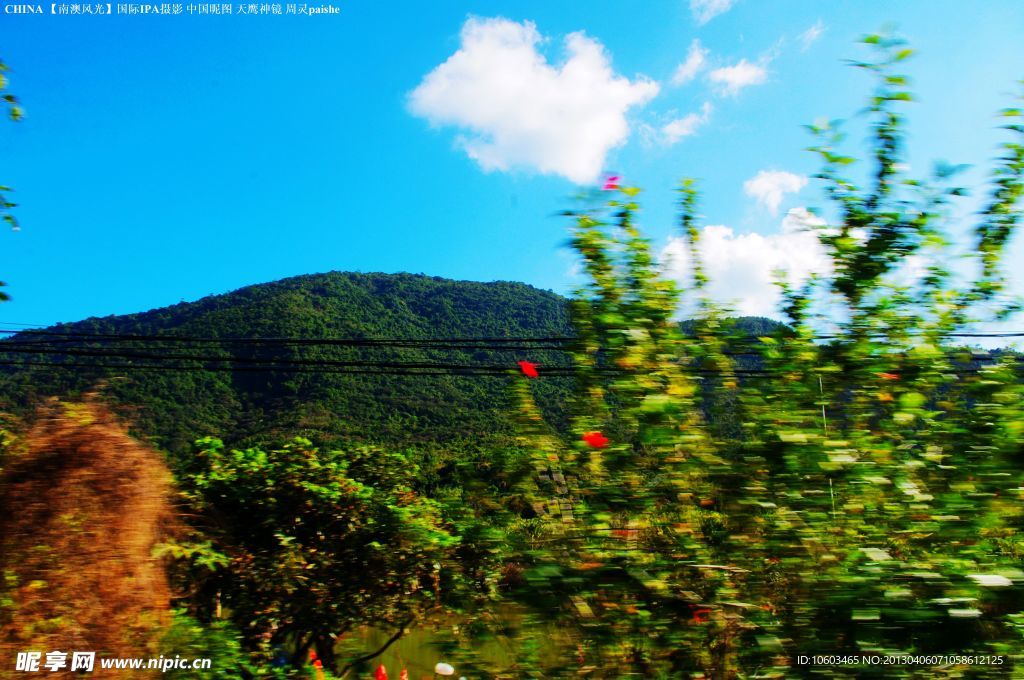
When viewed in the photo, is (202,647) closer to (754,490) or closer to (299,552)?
(299,552)

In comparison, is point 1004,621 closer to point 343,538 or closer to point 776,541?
point 776,541

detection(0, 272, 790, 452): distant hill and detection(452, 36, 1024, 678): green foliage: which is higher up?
detection(0, 272, 790, 452): distant hill

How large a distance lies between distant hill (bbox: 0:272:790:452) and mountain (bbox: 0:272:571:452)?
0.13 metres

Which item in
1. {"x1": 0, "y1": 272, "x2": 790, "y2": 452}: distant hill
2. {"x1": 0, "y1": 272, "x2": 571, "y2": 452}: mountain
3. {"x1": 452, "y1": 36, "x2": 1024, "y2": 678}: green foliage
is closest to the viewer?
{"x1": 452, "y1": 36, "x2": 1024, "y2": 678}: green foliage

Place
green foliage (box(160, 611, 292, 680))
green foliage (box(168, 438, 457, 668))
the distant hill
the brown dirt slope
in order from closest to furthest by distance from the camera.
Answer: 1. the brown dirt slope
2. green foliage (box(160, 611, 292, 680))
3. green foliage (box(168, 438, 457, 668))
4. the distant hill

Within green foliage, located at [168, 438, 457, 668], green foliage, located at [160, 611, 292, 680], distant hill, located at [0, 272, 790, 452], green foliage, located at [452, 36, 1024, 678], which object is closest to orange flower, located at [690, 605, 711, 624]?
green foliage, located at [452, 36, 1024, 678]

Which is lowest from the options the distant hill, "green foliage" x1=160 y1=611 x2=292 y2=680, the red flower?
"green foliage" x1=160 y1=611 x2=292 y2=680

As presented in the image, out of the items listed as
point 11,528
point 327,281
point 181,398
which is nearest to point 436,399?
point 181,398

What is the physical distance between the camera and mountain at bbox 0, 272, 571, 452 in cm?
3241

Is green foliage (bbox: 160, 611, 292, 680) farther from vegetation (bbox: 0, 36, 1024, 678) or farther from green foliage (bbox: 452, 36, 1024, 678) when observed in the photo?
green foliage (bbox: 452, 36, 1024, 678)

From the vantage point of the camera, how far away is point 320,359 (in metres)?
40.1

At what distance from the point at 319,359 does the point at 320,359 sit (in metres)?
0.77

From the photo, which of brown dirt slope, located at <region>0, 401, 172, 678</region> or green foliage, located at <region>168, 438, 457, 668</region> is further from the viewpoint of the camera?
green foliage, located at <region>168, 438, 457, 668</region>

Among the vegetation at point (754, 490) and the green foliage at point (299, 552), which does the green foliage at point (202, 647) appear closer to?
the green foliage at point (299, 552)
